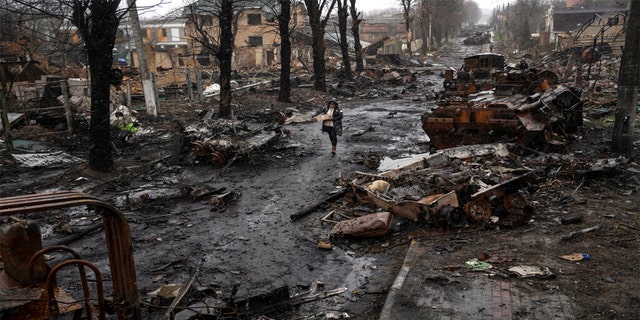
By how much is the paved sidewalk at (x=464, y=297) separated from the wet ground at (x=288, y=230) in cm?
14

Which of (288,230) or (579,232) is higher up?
(579,232)

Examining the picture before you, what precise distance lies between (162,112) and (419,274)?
48.7ft

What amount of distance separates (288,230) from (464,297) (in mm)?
3444

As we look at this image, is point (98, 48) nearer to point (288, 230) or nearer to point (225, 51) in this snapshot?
point (225, 51)

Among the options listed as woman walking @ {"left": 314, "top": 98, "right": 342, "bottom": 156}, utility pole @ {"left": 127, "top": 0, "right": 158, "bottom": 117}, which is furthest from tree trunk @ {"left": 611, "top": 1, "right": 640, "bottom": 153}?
utility pole @ {"left": 127, "top": 0, "right": 158, "bottom": 117}

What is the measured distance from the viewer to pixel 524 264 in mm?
5906

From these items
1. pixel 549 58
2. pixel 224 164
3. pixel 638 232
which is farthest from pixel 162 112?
pixel 549 58

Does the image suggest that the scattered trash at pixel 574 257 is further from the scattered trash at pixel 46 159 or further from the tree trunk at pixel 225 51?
the tree trunk at pixel 225 51

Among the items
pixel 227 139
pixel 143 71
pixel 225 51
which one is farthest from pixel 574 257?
pixel 143 71

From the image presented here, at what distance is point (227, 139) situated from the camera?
11922mm

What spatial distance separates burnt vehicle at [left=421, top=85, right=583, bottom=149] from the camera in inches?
427

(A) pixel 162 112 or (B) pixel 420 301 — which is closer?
(B) pixel 420 301

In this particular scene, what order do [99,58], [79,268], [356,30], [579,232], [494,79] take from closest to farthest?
[79,268]
[579,232]
[99,58]
[494,79]
[356,30]

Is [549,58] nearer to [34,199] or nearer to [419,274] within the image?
[419,274]
